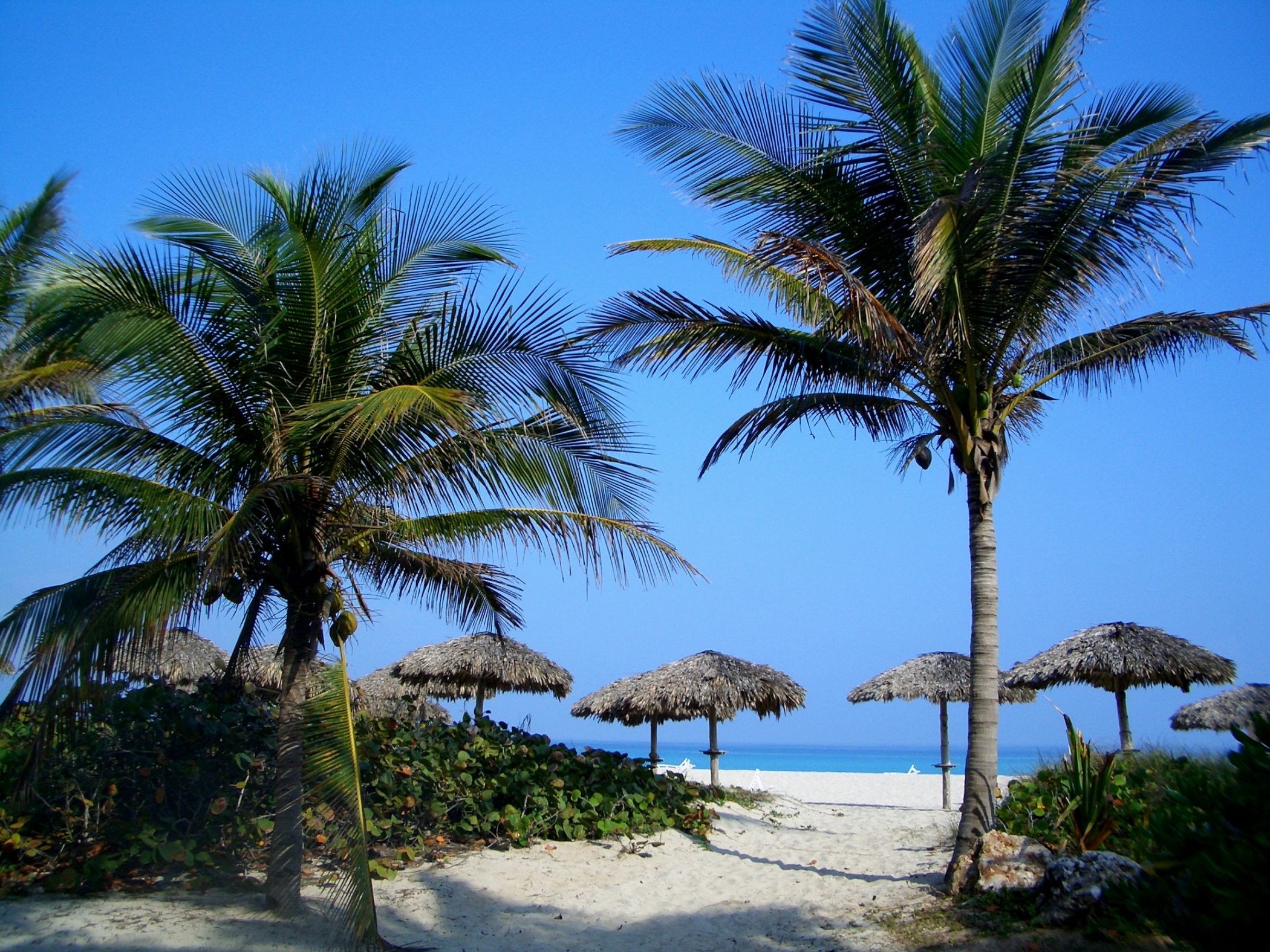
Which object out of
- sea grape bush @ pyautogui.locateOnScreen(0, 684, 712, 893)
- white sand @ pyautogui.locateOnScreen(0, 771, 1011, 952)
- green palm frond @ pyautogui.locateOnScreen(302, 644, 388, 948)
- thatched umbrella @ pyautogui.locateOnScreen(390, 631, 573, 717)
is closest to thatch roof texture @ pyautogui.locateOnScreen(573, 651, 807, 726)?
thatched umbrella @ pyautogui.locateOnScreen(390, 631, 573, 717)

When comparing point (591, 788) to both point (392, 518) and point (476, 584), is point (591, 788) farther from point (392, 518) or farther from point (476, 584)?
point (392, 518)

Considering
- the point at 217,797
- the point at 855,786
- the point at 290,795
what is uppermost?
the point at 290,795

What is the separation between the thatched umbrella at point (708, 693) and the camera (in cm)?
1520

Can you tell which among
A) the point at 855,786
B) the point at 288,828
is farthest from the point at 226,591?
the point at 855,786

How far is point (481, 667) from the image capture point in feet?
53.4

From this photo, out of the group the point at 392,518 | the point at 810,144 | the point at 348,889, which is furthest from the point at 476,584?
the point at 810,144

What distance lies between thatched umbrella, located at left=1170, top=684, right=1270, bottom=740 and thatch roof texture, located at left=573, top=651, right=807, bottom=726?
7.66 meters

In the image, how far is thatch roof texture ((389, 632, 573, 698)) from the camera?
1633 centimetres

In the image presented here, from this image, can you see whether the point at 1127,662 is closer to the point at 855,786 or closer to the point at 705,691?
the point at 705,691

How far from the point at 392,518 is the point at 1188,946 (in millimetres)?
5029

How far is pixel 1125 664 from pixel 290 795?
40.1ft

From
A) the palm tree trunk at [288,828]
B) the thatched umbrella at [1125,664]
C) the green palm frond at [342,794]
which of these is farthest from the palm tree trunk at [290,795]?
the thatched umbrella at [1125,664]

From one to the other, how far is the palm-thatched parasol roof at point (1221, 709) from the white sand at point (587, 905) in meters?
9.62

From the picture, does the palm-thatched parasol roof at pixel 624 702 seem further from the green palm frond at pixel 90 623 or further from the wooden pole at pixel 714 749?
the green palm frond at pixel 90 623
